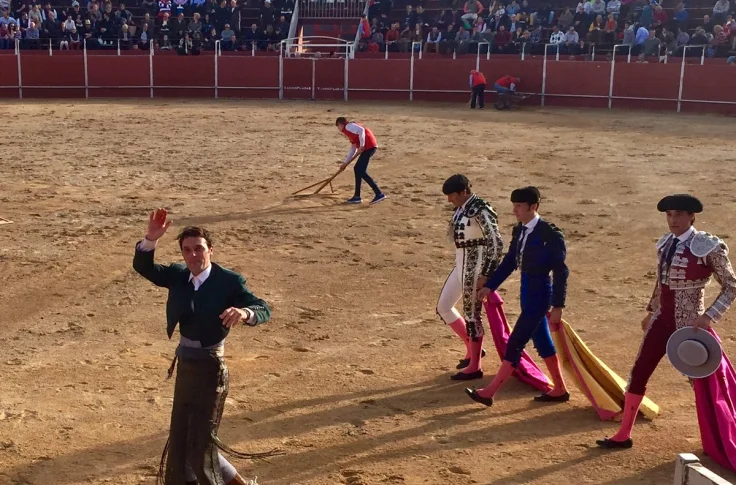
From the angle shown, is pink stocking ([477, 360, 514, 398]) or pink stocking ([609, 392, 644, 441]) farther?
pink stocking ([477, 360, 514, 398])

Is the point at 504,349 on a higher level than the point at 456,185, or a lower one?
lower

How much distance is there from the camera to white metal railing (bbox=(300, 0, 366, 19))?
29.3 metres

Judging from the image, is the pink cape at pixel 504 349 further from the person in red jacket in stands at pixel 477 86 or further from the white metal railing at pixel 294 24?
the white metal railing at pixel 294 24

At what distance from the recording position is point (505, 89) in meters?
22.9

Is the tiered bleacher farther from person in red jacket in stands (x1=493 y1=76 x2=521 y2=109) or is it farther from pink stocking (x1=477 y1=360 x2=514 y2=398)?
pink stocking (x1=477 y1=360 x2=514 y2=398)

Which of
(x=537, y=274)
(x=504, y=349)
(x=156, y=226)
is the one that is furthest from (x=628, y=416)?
(x=156, y=226)

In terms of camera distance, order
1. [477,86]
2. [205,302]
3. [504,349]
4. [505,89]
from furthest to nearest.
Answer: [505,89], [477,86], [504,349], [205,302]

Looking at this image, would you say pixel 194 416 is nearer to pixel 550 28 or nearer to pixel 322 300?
pixel 322 300

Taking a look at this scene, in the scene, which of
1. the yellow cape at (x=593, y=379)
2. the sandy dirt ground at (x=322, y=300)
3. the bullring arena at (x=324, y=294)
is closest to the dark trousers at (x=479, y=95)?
the bullring arena at (x=324, y=294)

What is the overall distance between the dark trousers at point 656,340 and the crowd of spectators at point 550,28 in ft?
65.7

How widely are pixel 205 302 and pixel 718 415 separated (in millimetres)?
2668

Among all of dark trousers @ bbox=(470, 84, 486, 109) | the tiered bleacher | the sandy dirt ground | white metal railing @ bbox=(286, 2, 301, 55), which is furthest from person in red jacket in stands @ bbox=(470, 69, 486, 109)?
white metal railing @ bbox=(286, 2, 301, 55)

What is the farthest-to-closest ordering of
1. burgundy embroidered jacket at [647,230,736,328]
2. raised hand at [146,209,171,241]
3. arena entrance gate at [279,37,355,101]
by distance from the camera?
arena entrance gate at [279,37,355,101]
burgundy embroidered jacket at [647,230,736,328]
raised hand at [146,209,171,241]

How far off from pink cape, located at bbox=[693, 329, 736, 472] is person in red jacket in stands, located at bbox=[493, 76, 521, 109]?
19.0 metres
